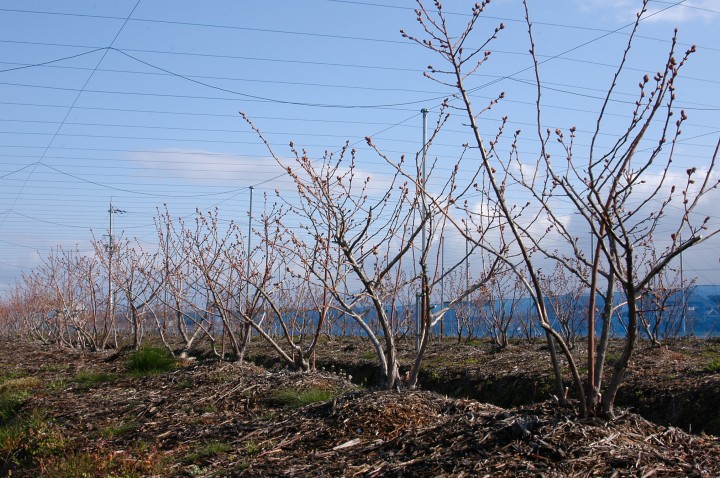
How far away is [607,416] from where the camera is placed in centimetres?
422

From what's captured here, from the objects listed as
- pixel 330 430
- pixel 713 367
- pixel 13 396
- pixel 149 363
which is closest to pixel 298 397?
pixel 330 430

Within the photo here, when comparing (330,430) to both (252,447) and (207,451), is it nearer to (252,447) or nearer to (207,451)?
(252,447)

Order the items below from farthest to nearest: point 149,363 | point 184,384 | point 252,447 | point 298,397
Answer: point 149,363, point 184,384, point 298,397, point 252,447

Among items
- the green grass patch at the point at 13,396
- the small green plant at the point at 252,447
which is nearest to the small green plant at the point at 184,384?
the green grass patch at the point at 13,396

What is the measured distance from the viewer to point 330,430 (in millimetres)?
5492

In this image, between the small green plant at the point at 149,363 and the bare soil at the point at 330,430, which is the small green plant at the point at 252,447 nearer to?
the bare soil at the point at 330,430

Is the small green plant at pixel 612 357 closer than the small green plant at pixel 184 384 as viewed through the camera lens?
No

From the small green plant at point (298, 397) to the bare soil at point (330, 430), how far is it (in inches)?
1.1

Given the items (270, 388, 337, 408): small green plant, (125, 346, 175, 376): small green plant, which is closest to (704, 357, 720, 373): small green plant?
(270, 388, 337, 408): small green plant

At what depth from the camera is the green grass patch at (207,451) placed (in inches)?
210

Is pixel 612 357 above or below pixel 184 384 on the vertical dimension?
below

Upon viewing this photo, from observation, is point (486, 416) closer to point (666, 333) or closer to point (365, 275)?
point (365, 275)

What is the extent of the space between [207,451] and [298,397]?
1.76 m

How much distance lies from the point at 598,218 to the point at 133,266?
1582 cm
